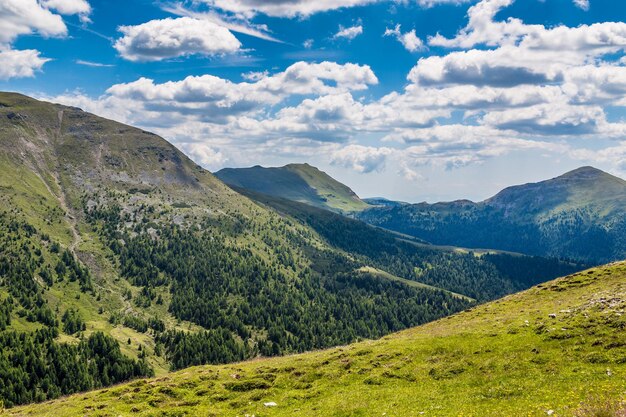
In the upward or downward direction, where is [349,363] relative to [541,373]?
downward

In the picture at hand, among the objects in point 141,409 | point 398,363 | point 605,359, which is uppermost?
point 605,359

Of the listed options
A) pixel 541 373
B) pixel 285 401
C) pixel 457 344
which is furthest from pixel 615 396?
pixel 285 401

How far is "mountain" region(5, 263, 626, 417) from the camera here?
36.5 metres

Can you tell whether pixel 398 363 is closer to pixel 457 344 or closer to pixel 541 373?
pixel 457 344

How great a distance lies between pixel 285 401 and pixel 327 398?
4781mm

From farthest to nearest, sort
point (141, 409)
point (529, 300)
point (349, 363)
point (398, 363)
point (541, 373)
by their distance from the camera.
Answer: point (529, 300)
point (349, 363)
point (398, 363)
point (141, 409)
point (541, 373)

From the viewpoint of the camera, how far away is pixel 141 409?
162 ft

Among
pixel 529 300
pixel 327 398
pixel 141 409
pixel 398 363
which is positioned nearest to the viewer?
pixel 327 398

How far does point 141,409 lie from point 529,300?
64058 mm

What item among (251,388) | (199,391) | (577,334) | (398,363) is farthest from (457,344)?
(199,391)

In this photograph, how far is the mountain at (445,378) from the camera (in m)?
36.5

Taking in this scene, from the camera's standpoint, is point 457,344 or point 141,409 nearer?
point 141,409

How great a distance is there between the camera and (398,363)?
52.5 meters

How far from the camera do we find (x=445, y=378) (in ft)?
151
